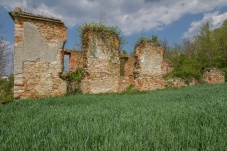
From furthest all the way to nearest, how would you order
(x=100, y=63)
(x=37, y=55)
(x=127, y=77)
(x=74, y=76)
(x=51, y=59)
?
1. (x=127, y=77)
2. (x=100, y=63)
3. (x=74, y=76)
4. (x=51, y=59)
5. (x=37, y=55)

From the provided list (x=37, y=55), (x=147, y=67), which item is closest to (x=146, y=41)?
(x=147, y=67)

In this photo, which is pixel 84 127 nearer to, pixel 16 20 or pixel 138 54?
pixel 16 20

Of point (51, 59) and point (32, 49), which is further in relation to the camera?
point (51, 59)

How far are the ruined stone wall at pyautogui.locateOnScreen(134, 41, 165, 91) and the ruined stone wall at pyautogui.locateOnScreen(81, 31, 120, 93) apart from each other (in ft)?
7.40

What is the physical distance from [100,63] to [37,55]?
12.5 ft

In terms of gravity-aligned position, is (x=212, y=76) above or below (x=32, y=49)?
below

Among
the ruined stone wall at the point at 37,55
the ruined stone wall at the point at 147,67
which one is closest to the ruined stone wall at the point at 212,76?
the ruined stone wall at the point at 147,67

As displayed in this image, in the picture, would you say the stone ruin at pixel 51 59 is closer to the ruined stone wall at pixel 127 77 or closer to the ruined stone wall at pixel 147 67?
the ruined stone wall at pixel 127 77

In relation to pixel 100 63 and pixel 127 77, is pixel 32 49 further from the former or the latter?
pixel 127 77

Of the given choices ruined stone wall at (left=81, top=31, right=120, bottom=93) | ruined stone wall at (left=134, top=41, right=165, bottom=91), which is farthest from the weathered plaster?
ruined stone wall at (left=134, top=41, right=165, bottom=91)

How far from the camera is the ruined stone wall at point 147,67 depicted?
44.2 ft

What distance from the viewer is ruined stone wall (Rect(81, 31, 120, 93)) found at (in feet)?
36.2

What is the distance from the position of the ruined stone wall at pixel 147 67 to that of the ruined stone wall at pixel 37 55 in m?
5.92

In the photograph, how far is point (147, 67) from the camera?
13.8m
